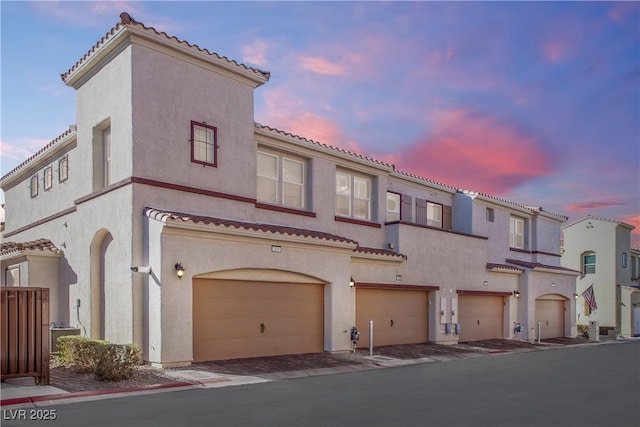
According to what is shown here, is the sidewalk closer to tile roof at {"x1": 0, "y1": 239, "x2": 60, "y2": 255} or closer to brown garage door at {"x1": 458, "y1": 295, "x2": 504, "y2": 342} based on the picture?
brown garage door at {"x1": 458, "y1": 295, "x2": 504, "y2": 342}

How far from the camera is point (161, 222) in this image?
14672mm

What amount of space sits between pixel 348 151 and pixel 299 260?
6310 mm

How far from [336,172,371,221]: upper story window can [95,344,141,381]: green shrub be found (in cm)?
1149

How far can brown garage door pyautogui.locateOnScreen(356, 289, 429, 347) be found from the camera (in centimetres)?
2155

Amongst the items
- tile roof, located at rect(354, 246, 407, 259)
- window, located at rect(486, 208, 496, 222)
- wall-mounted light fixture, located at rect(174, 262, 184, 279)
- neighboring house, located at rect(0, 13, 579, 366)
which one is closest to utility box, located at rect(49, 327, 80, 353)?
neighboring house, located at rect(0, 13, 579, 366)

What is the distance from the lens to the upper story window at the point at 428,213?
1088 inches

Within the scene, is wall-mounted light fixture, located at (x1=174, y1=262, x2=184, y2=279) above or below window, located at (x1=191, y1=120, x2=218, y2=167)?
below

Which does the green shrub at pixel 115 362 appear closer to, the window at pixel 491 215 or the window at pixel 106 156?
the window at pixel 106 156

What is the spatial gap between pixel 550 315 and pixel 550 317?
0.42ft

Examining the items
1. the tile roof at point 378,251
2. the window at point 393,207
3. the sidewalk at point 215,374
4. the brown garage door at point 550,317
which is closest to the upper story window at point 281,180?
the tile roof at point 378,251

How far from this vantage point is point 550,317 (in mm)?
33750

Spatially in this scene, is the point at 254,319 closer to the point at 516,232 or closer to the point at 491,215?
the point at 491,215

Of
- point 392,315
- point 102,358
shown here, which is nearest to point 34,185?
point 102,358

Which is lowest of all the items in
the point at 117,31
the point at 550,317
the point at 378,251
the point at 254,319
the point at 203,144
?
the point at 550,317
